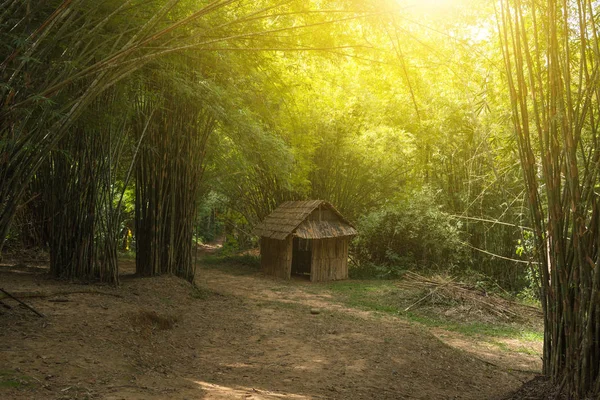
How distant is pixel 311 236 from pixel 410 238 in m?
2.60

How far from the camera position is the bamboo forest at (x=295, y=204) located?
2947 millimetres

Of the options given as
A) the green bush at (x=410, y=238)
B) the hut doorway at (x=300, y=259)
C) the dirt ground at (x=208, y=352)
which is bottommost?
the dirt ground at (x=208, y=352)

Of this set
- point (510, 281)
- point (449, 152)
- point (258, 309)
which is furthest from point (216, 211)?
point (258, 309)

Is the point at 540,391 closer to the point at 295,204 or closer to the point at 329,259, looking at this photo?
the point at 329,259

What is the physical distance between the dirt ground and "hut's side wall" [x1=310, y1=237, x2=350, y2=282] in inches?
147

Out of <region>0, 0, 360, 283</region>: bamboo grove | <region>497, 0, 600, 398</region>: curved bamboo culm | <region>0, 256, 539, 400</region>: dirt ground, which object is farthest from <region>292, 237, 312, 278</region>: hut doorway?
<region>497, 0, 600, 398</region>: curved bamboo culm

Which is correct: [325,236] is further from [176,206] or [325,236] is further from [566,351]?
[566,351]

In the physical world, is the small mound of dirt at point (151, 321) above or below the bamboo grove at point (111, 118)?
below

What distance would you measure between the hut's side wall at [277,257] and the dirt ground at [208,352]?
368 cm

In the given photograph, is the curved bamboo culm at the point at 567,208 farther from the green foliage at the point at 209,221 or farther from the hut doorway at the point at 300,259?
the green foliage at the point at 209,221

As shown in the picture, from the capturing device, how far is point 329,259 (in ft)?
36.6

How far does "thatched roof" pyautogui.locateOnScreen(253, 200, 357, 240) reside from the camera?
10.5 m

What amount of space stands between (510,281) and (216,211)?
12.6m

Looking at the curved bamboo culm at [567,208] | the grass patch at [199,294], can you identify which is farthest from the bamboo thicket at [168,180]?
the curved bamboo culm at [567,208]
